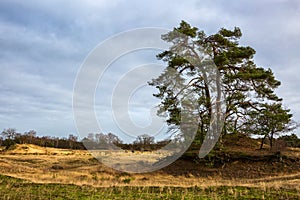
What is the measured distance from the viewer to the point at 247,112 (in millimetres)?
24531

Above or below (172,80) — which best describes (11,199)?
below

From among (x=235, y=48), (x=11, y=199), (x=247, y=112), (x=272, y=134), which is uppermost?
(x=235, y=48)

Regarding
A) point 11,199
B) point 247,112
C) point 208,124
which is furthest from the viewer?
point 247,112

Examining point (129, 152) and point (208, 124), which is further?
point (129, 152)

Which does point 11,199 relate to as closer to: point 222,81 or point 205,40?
point 222,81

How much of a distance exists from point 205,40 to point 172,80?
5201 millimetres

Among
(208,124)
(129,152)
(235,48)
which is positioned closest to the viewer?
(208,124)

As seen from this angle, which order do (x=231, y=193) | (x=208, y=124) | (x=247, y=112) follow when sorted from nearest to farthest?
(x=231, y=193) < (x=208, y=124) < (x=247, y=112)

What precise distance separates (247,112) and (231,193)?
1442 centimetres

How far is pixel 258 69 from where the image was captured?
25.9 m

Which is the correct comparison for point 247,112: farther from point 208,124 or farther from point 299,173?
point 299,173

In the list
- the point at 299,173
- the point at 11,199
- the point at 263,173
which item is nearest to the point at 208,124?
the point at 263,173

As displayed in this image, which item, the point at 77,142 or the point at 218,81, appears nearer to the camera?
the point at 218,81

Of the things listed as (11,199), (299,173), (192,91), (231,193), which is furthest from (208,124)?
(11,199)
